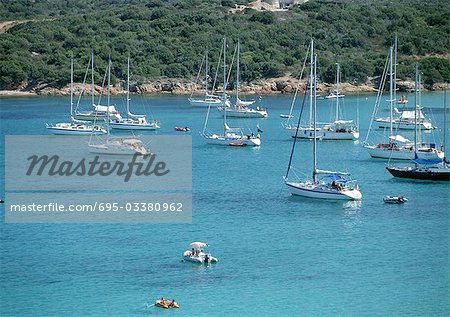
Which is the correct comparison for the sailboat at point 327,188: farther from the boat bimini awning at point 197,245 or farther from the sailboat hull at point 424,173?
the boat bimini awning at point 197,245

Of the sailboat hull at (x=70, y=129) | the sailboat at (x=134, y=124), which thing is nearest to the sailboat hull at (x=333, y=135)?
the sailboat at (x=134, y=124)

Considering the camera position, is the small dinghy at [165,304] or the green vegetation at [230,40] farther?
the green vegetation at [230,40]

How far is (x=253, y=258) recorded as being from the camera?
31.4 meters

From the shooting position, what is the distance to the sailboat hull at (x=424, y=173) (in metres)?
43.0

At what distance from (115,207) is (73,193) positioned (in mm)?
3153

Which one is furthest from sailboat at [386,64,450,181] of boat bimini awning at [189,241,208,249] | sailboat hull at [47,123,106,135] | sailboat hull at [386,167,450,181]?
sailboat hull at [47,123,106,135]

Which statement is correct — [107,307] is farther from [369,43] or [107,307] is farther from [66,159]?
[369,43]

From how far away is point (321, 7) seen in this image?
394 ft

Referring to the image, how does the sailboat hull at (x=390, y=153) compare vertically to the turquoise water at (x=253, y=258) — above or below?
above

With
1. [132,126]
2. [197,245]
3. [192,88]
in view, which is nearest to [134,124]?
[132,126]

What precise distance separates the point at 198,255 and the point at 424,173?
50.2ft

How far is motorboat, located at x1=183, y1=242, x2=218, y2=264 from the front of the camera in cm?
3056

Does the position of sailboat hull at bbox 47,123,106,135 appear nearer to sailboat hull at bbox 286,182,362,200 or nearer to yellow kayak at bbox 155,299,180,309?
sailboat hull at bbox 286,182,362,200

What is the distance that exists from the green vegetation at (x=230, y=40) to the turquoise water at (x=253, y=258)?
2109 inches
